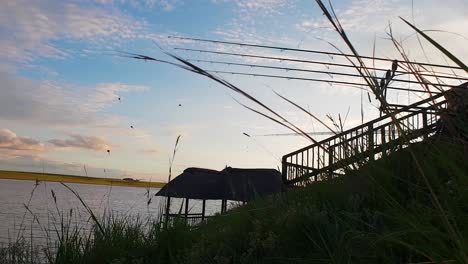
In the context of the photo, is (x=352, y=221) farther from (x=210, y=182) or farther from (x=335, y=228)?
(x=210, y=182)

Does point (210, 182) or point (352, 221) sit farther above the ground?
point (210, 182)

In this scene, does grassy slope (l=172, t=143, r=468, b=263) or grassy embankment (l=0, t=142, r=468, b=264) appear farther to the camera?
grassy slope (l=172, t=143, r=468, b=263)

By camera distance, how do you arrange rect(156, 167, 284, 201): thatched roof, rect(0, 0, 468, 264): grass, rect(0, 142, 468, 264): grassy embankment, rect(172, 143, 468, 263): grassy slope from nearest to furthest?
rect(0, 0, 468, 264): grass → rect(0, 142, 468, 264): grassy embankment → rect(172, 143, 468, 263): grassy slope → rect(156, 167, 284, 201): thatched roof

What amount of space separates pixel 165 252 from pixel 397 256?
7.69 ft

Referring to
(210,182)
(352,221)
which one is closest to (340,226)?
Result: (352,221)

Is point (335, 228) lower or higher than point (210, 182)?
lower

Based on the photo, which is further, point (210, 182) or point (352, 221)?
point (210, 182)

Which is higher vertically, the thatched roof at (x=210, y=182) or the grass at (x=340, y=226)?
the thatched roof at (x=210, y=182)

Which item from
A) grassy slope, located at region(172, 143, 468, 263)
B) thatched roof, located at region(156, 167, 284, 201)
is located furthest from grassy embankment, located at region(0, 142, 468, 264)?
thatched roof, located at region(156, 167, 284, 201)

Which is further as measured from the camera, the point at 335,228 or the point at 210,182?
the point at 210,182

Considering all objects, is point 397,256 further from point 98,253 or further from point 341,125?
point 98,253

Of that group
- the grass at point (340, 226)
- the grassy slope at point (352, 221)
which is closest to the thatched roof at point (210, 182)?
the grass at point (340, 226)

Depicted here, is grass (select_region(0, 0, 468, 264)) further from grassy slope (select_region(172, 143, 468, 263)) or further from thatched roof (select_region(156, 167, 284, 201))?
thatched roof (select_region(156, 167, 284, 201))

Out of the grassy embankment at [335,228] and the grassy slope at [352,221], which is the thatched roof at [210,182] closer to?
the grassy embankment at [335,228]
